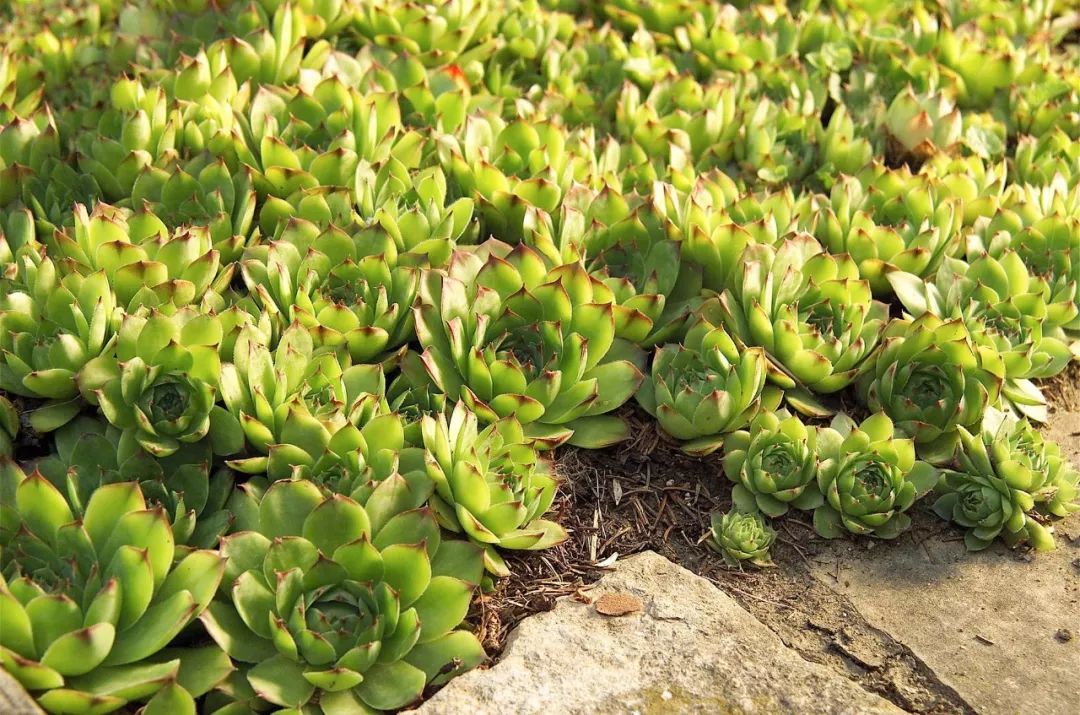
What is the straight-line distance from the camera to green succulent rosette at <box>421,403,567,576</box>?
219 cm

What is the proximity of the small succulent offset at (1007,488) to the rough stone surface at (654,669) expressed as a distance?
590 millimetres

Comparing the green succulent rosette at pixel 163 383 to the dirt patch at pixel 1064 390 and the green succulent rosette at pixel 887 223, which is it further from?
the dirt patch at pixel 1064 390

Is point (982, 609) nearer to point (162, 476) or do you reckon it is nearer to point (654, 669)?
point (654, 669)

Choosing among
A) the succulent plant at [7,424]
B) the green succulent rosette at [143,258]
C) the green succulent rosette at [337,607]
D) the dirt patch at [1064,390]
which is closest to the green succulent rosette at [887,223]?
the dirt patch at [1064,390]

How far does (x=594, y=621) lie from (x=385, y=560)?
1.51 feet

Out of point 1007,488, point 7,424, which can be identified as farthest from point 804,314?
point 7,424

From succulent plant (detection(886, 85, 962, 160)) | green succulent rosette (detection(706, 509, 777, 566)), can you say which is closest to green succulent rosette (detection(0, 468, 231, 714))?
green succulent rosette (detection(706, 509, 777, 566))

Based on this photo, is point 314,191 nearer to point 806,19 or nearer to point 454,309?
point 454,309

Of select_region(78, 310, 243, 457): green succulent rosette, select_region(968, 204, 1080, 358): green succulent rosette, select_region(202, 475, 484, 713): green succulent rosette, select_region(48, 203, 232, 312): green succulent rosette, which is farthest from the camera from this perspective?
select_region(968, 204, 1080, 358): green succulent rosette

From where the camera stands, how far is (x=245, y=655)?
2.00 metres

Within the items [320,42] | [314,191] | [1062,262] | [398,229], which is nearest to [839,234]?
[1062,262]

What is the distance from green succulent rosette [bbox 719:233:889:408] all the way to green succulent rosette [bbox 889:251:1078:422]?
0.53 feet

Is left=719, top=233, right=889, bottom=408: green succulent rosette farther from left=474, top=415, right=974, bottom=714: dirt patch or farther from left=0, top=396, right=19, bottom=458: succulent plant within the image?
left=0, top=396, right=19, bottom=458: succulent plant

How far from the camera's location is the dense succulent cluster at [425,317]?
2020 millimetres
